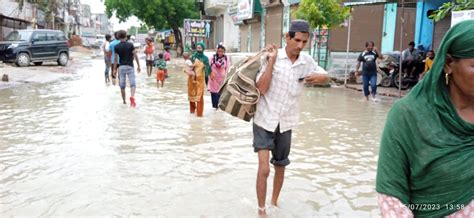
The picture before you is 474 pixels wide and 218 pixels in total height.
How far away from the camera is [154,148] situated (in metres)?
6.34

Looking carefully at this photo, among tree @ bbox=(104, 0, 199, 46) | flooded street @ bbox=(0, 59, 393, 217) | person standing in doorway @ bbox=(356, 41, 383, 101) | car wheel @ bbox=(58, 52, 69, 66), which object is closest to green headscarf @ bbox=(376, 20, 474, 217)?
flooded street @ bbox=(0, 59, 393, 217)

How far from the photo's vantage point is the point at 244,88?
143 inches

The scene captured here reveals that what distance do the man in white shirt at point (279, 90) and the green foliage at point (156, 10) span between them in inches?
1349

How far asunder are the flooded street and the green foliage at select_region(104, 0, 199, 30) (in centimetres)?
2812

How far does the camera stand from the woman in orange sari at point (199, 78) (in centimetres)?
873

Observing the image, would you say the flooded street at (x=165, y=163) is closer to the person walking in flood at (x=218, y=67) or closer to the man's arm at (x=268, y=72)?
the person walking in flood at (x=218, y=67)

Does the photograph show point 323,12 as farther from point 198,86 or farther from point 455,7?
point 198,86

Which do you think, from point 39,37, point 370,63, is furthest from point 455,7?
point 39,37

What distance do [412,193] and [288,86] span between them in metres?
2.07

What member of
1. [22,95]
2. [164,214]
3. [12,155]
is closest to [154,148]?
[12,155]

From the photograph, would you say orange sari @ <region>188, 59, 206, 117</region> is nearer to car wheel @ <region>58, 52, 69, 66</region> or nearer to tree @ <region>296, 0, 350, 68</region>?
tree @ <region>296, 0, 350, 68</region>

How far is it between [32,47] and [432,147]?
838 inches

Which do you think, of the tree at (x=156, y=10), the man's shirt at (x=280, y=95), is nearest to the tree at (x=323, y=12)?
the man's shirt at (x=280, y=95)

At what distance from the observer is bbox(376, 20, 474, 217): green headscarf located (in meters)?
1.57
